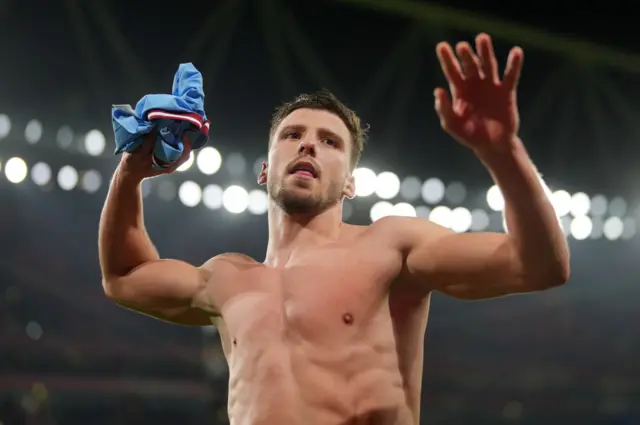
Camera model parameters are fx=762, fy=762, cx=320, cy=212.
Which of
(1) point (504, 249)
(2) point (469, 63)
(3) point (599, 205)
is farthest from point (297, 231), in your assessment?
(3) point (599, 205)

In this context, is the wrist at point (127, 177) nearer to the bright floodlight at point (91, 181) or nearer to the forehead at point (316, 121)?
the forehead at point (316, 121)

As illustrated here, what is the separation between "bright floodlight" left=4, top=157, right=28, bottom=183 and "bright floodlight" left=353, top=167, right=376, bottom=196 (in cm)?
263

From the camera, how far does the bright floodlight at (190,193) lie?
6.38 meters

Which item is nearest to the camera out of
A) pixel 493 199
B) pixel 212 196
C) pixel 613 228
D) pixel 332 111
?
pixel 332 111

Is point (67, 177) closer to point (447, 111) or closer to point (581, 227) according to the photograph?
point (581, 227)

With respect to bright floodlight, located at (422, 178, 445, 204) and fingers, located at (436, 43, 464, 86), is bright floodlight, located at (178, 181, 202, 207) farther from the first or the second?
fingers, located at (436, 43, 464, 86)

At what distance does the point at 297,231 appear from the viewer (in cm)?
165

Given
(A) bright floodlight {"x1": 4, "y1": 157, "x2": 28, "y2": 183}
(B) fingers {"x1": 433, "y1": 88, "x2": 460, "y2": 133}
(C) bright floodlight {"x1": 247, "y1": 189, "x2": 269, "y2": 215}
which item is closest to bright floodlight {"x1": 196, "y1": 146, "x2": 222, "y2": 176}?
(C) bright floodlight {"x1": 247, "y1": 189, "x2": 269, "y2": 215}

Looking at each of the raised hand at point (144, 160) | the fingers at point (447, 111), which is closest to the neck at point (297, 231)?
the raised hand at point (144, 160)

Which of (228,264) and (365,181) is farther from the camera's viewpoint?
(365,181)

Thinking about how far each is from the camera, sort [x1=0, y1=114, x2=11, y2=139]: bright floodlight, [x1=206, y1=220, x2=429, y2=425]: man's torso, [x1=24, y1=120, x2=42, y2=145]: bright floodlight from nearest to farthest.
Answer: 1. [x1=206, y1=220, x2=429, y2=425]: man's torso
2. [x1=0, y1=114, x2=11, y2=139]: bright floodlight
3. [x1=24, y1=120, x2=42, y2=145]: bright floodlight

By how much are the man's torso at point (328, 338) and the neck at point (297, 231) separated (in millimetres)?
58

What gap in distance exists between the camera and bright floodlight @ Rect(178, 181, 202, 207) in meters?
6.38

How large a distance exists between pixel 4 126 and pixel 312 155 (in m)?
4.61
